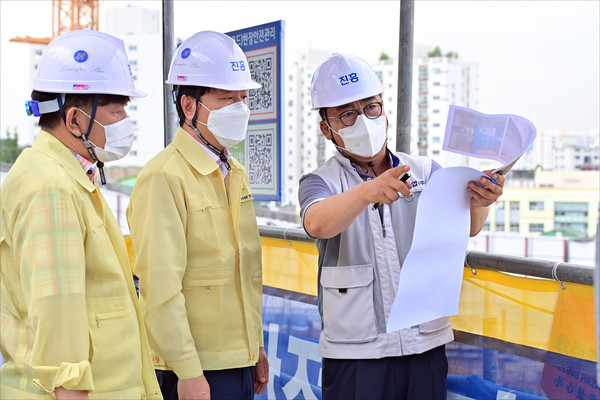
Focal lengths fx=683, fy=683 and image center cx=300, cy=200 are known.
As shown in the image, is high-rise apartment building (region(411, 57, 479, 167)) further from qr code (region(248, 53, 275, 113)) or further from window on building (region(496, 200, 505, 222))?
qr code (region(248, 53, 275, 113))

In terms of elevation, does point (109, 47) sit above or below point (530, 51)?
below

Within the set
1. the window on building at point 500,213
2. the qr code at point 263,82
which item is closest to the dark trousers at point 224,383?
the qr code at point 263,82

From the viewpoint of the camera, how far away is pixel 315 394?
10.0ft

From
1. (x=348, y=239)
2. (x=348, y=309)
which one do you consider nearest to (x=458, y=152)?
(x=348, y=239)

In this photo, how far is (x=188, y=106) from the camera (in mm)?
2312

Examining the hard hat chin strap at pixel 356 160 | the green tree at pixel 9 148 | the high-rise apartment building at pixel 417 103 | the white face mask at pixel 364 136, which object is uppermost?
the high-rise apartment building at pixel 417 103

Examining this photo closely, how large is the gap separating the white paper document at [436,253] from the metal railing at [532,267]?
1.23 ft

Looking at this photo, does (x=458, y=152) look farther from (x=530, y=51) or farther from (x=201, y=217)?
(x=530, y=51)

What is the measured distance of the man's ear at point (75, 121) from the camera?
181 cm

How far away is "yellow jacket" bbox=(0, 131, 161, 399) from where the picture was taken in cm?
156

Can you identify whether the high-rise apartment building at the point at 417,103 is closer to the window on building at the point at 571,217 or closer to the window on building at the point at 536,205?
the window on building at the point at 536,205

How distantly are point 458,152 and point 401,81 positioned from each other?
46.3 inches

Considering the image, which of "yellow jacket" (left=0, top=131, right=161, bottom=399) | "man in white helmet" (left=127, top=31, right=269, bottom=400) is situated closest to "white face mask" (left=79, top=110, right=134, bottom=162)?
"yellow jacket" (left=0, top=131, right=161, bottom=399)

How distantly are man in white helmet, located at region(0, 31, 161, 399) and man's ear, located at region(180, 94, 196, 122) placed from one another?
14.6 inches
